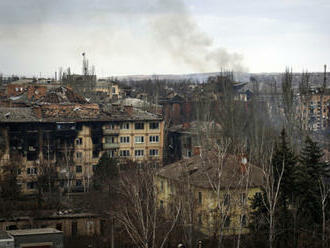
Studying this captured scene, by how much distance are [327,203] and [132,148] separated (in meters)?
14.6

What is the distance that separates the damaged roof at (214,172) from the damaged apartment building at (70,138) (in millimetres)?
5362

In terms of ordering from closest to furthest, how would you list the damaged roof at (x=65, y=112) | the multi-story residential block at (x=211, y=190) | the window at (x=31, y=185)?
the multi-story residential block at (x=211, y=190), the window at (x=31, y=185), the damaged roof at (x=65, y=112)

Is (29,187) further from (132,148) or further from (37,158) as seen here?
(132,148)

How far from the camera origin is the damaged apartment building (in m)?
24.8

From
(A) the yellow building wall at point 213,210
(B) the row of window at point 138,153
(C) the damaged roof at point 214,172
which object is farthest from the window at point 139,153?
(A) the yellow building wall at point 213,210

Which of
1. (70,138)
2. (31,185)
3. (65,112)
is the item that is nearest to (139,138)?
(70,138)

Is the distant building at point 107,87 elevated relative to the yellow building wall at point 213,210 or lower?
elevated

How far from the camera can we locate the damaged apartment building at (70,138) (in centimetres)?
2483

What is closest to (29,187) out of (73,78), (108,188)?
(108,188)

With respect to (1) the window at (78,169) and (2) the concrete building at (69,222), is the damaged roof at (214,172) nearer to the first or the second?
(2) the concrete building at (69,222)

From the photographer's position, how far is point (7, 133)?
996 inches

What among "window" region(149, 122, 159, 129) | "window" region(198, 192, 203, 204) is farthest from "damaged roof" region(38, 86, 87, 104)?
"window" region(198, 192, 203, 204)

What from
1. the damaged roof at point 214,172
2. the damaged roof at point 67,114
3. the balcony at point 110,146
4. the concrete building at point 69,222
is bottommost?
the concrete building at point 69,222

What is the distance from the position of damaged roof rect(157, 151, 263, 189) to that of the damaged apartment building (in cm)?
536
